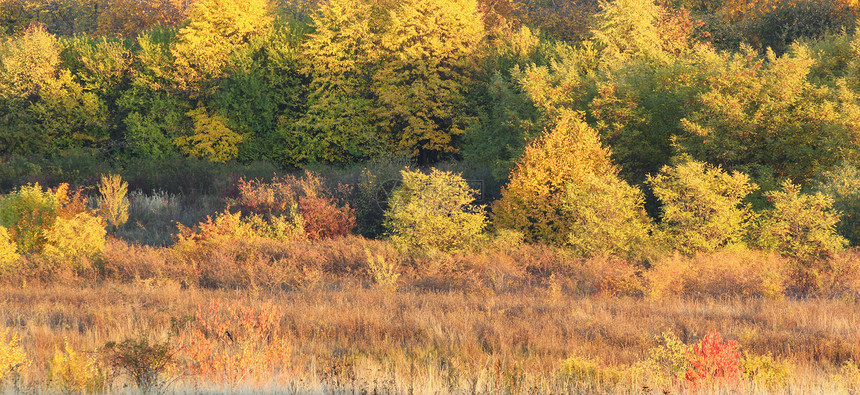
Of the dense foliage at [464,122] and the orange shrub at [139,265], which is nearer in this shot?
the orange shrub at [139,265]

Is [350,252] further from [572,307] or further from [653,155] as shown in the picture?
[653,155]

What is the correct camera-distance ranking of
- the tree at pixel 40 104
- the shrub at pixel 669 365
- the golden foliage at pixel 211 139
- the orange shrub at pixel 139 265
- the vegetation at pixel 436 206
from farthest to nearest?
the tree at pixel 40 104 → the golden foliage at pixel 211 139 → the orange shrub at pixel 139 265 → the vegetation at pixel 436 206 → the shrub at pixel 669 365

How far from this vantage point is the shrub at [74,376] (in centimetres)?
599

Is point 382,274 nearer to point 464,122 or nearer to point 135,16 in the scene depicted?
point 464,122

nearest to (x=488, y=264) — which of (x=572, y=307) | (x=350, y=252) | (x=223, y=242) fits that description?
(x=350, y=252)

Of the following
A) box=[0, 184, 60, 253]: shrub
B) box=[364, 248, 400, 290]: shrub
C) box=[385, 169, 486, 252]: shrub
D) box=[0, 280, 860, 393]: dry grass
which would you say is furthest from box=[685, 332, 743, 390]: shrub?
box=[0, 184, 60, 253]: shrub

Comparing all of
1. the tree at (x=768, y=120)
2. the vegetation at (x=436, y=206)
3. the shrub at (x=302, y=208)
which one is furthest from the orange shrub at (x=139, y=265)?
the tree at (x=768, y=120)

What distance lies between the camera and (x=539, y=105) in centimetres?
2127

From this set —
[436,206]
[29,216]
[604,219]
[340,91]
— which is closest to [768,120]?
[604,219]

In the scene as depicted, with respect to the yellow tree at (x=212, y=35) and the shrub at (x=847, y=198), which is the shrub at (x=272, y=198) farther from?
the yellow tree at (x=212, y=35)

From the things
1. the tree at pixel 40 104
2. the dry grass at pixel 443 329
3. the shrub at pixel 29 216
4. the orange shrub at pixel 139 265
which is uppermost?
the tree at pixel 40 104

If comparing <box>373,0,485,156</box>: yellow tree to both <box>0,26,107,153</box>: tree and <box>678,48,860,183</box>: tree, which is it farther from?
<box>0,26,107,153</box>: tree

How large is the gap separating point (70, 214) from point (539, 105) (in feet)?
41.1

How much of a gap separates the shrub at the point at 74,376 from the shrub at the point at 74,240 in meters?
8.70
